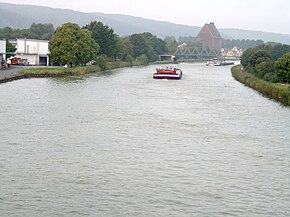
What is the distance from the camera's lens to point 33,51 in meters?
64.9

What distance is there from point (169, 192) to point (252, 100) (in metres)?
20.8

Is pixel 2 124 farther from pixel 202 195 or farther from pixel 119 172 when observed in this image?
pixel 202 195

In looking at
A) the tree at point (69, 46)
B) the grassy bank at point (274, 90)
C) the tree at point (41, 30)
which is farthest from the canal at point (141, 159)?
the tree at point (41, 30)

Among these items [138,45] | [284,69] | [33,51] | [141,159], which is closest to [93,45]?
[33,51]

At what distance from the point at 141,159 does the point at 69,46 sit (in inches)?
1443

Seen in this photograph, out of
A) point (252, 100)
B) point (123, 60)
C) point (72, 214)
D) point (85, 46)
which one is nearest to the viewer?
point (72, 214)

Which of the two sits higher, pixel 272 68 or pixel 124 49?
pixel 272 68

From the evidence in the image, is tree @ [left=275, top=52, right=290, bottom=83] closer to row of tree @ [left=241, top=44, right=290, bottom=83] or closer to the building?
row of tree @ [left=241, top=44, right=290, bottom=83]

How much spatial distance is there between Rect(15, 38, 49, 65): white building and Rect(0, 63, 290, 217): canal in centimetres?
3591

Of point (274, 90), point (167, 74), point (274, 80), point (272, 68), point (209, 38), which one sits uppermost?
point (209, 38)

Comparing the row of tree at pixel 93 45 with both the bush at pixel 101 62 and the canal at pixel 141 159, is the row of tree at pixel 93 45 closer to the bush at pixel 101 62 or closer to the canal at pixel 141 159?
the bush at pixel 101 62

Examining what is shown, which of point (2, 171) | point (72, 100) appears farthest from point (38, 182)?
point (72, 100)

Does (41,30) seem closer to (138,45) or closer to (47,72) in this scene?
(138,45)

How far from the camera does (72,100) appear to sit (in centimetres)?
2912
